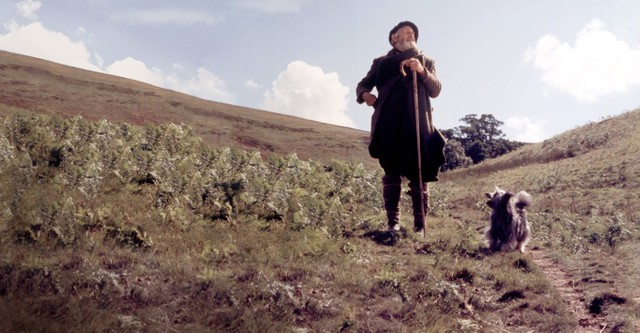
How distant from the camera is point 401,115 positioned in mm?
9523

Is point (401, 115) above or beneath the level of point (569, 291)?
above

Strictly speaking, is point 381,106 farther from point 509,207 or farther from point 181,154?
point 181,154

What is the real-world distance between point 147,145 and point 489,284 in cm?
830

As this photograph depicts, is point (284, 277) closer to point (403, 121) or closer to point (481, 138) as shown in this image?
point (403, 121)

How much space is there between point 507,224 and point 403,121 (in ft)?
9.32

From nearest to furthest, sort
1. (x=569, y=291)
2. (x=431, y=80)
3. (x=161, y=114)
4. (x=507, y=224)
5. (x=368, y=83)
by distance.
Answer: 1. (x=569, y=291)
2. (x=431, y=80)
3. (x=368, y=83)
4. (x=507, y=224)
5. (x=161, y=114)

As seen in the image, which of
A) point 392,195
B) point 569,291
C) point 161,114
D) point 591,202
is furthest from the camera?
point 161,114

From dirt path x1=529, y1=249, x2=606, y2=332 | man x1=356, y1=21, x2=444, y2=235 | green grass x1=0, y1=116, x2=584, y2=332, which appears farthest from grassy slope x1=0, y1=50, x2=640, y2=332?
man x1=356, y1=21, x2=444, y2=235

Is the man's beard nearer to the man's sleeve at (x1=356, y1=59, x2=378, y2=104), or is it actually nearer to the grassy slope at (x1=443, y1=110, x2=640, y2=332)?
the man's sleeve at (x1=356, y1=59, x2=378, y2=104)

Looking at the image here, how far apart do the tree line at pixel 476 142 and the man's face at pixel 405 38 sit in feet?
173

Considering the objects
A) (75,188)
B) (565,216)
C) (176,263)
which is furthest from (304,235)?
(565,216)

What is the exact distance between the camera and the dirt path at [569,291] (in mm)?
6031

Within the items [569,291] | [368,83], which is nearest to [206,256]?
[368,83]

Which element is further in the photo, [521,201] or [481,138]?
[481,138]
